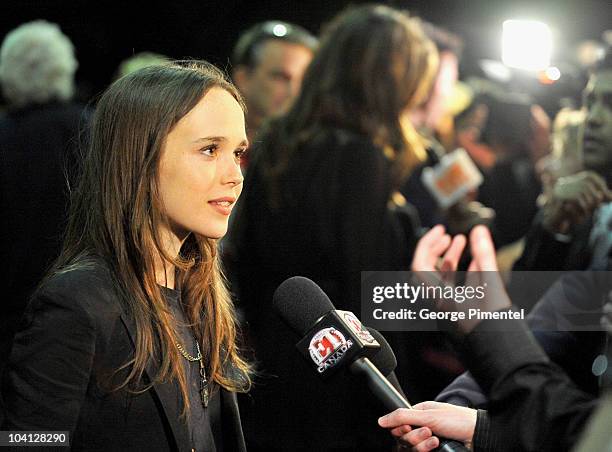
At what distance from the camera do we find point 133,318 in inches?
62.5

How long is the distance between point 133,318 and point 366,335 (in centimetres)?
41

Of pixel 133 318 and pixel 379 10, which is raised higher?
pixel 379 10

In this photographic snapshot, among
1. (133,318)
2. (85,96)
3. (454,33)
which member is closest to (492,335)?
(133,318)

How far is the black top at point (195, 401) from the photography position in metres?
1.66

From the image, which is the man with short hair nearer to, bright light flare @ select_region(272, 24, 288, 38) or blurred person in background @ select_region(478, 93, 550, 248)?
bright light flare @ select_region(272, 24, 288, 38)

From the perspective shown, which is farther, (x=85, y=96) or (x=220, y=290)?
(x=85, y=96)

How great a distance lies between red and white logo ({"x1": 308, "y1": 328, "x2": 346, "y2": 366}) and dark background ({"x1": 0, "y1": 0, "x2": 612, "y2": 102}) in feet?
5.04

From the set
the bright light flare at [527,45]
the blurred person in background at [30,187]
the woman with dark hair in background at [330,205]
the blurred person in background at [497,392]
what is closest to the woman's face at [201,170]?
the blurred person in background at [497,392]

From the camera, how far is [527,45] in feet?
9.64

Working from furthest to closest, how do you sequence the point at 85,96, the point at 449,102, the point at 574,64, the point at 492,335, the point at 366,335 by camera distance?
the point at 85,96 < the point at 449,102 < the point at 574,64 < the point at 366,335 < the point at 492,335

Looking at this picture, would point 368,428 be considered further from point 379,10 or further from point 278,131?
point 379,10

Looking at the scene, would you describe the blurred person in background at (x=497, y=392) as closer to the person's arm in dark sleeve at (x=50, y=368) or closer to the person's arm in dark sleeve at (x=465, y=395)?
the person's arm in dark sleeve at (x=465, y=395)

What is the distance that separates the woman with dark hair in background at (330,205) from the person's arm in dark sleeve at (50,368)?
1249 mm

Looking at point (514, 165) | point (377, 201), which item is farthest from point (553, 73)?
point (377, 201)
